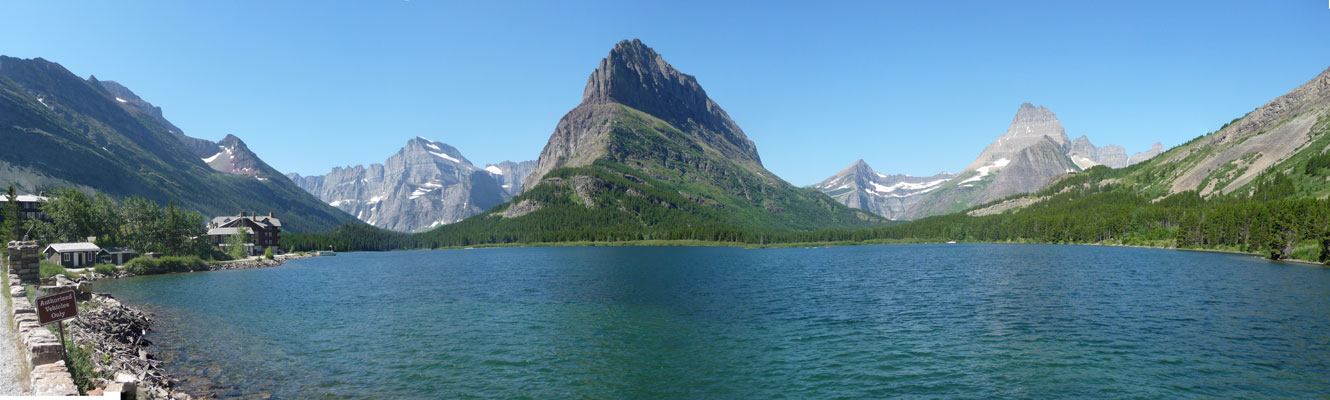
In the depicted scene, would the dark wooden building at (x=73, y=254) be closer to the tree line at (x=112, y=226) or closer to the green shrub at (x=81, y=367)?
the tree line at (x=112, y=226)

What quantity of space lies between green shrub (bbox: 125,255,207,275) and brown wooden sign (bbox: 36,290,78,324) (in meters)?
116

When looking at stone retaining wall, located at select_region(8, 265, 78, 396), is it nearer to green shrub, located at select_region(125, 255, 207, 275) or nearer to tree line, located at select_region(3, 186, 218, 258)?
green shrub, located at select_region(125, 255, 207, 275)

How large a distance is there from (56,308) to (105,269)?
112260 millimetres

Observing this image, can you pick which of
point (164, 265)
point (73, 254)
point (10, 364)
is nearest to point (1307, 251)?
point (10, 364)

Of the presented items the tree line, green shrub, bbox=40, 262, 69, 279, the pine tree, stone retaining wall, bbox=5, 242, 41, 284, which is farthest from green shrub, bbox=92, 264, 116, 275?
stone retaining wall, bbox=5, 242, 41, 284

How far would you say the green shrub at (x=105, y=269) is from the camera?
104250 millimetres

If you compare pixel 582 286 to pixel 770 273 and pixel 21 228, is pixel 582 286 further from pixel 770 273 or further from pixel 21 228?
pixel 21 228

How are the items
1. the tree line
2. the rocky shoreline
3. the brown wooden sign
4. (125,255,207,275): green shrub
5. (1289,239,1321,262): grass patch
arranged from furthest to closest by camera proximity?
1. the tree line
2. (125,255,207,275): green shrub
3. (1289,239,1321,262): grass patch
4. the rocky shoreline
5. the brown wooden sign

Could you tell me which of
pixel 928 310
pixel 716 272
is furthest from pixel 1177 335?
pixel 716 272

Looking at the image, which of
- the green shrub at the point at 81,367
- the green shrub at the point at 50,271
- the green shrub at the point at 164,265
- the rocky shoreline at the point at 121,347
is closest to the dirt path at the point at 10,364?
the green shrub at the point at 81,367

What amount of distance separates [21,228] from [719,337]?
485 feet

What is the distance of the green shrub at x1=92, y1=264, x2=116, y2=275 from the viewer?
342 feet

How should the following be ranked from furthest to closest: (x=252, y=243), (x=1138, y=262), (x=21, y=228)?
(x=252, y=243), (x=1138, y=262), (x=21, y=228)

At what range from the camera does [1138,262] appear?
394 feet
